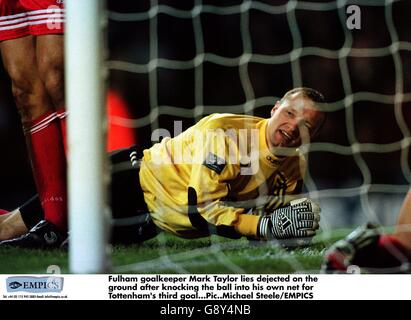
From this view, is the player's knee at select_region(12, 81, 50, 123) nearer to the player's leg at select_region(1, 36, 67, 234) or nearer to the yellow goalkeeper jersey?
the player's leg at select_region(1, 36, 67, 234)

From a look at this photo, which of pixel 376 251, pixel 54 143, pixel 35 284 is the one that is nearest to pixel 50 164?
pixel 54 143

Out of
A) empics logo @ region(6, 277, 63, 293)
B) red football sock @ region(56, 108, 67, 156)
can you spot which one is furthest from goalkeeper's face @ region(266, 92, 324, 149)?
empics logo @ region(6, 277, 63, 293)

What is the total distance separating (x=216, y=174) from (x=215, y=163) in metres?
0.03

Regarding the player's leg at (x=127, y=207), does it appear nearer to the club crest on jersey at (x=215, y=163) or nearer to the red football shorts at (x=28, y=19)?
the club crest on jersey at (x=215, y=163)

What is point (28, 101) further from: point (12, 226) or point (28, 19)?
point (12, 226)

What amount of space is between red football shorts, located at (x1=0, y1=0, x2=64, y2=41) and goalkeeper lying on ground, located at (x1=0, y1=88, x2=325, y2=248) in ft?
1.13

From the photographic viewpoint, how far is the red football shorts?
5.59ft

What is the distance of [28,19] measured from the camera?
1.73m

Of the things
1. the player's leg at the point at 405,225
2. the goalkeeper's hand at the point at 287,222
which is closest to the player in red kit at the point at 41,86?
the goalkeeper's hand at the point at 287,222

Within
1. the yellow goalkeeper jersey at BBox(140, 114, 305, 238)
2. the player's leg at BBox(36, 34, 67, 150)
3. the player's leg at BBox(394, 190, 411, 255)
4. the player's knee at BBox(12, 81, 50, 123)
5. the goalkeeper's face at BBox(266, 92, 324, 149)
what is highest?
the player's leg at BBox(36, 34, 67, 150)

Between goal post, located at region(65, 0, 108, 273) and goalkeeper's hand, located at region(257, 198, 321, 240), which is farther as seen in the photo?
goalkeeper's hand, located at region(257, 198, 321, 240)

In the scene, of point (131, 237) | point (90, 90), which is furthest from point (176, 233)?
point (90, 90)

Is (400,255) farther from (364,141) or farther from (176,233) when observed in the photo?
(176,233)

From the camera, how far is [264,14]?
5.62ft
